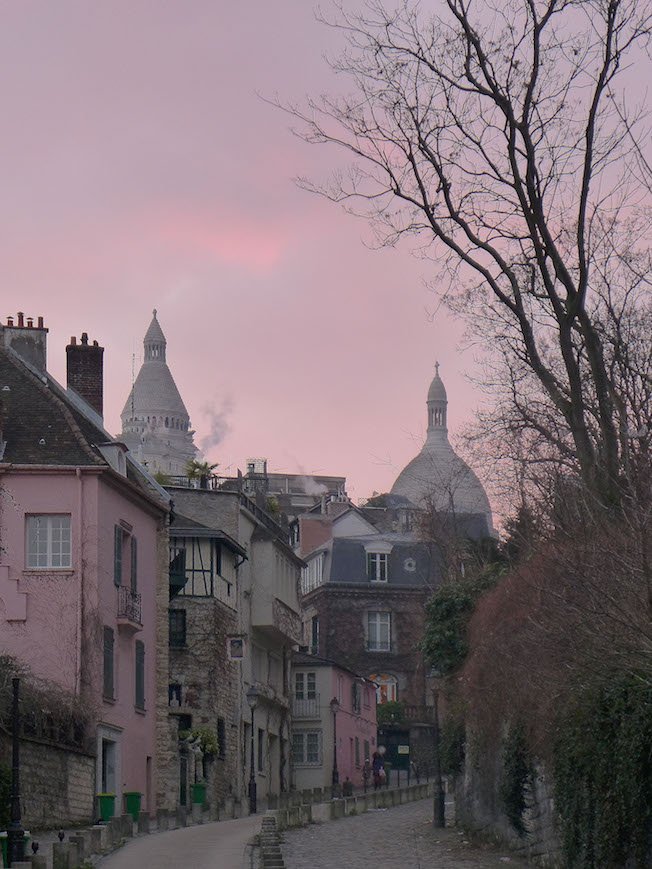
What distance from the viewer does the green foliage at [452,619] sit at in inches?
Result: 1437

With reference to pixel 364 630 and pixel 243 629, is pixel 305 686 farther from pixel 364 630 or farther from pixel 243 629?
pixel 243 629

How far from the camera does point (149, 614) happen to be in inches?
1619

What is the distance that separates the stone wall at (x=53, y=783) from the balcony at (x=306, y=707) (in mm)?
36034

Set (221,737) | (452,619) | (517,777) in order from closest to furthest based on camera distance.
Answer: (517,777)
(452,619)
(221,737)

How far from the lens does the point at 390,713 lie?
8288 centimetres

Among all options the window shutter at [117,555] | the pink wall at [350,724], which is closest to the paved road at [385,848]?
the window shutter at [117,555]

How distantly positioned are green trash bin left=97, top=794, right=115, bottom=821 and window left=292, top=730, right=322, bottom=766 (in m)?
34.5

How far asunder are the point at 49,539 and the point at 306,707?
115 feet

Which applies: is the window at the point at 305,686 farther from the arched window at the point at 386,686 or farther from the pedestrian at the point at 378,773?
the arched window at the point at 386,686

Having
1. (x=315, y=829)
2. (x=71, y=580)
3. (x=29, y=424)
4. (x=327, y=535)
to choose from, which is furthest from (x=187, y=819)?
(x=327, y=535)

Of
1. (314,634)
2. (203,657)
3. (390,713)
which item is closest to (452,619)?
(203,657)

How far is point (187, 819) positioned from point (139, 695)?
160 inches

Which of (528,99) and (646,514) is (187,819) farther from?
(646,514)

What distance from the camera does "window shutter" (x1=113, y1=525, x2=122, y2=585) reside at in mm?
37875
